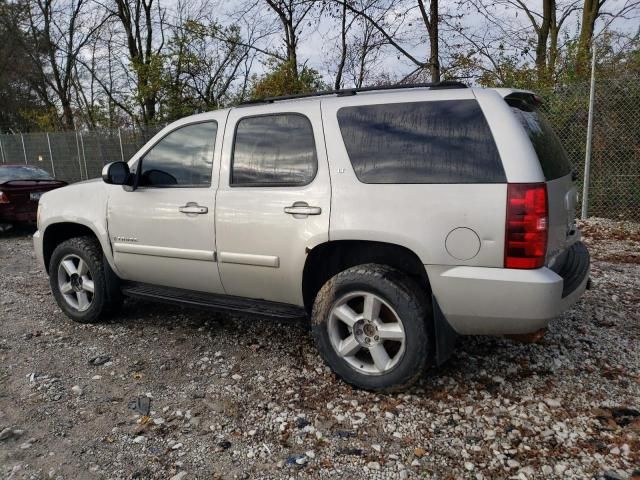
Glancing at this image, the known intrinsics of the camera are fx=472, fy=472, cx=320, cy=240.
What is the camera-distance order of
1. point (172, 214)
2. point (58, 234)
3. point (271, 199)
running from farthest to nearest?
point (58, 234)
point (172, 214)
point (271, 199)

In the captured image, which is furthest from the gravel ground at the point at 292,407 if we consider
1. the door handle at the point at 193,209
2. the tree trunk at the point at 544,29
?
the tree trunk at the point at 544,29

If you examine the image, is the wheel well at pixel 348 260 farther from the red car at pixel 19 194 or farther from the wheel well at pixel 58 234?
the red car at pixel 19 194

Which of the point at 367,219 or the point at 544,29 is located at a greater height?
the point at 544,29

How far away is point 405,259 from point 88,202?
2827 mm

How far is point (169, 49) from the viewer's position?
1708cm

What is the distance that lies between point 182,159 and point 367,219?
168 centimetres

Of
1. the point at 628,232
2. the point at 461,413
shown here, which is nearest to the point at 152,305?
the point at 461,413

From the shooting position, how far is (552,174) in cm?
274

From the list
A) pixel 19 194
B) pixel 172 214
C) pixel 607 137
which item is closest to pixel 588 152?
pixel 607 137

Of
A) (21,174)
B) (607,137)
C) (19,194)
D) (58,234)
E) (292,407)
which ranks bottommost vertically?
(292,407)

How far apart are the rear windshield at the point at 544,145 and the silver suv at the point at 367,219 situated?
19mm

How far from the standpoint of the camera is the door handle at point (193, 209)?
3.45m

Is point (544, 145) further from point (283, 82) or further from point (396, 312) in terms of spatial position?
point (283, 82)

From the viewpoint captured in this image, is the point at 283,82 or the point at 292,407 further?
the point at 283,82
